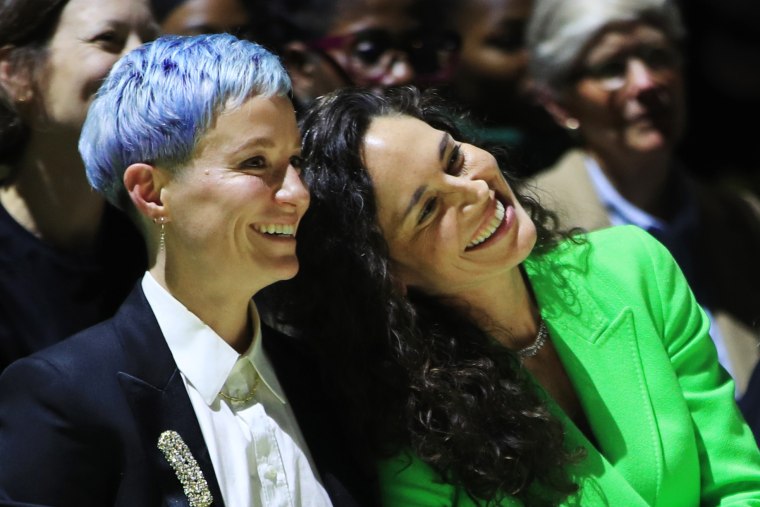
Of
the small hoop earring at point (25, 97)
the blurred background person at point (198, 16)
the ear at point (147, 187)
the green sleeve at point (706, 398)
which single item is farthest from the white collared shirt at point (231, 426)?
the blurred background person at point (198, 16)

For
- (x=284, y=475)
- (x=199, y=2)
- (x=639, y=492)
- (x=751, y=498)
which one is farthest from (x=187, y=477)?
(x=199, y=2)

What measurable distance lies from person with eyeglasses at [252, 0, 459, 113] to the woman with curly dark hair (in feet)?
2.65

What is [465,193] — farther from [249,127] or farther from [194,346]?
[194,346]

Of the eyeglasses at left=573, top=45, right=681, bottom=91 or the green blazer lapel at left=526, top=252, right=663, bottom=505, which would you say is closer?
the green blazer lapel at left=526, top=252, right=663, bottom=505

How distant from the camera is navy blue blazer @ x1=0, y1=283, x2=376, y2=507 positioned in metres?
2.12

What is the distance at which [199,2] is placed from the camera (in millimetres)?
3434

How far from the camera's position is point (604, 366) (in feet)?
8.93

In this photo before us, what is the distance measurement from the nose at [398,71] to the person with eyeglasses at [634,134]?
0.57 metres

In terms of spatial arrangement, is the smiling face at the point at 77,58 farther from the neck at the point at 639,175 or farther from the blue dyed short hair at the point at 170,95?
the neck at the point at 639,175

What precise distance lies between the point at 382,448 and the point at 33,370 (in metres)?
0.72

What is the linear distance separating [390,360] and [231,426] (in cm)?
40

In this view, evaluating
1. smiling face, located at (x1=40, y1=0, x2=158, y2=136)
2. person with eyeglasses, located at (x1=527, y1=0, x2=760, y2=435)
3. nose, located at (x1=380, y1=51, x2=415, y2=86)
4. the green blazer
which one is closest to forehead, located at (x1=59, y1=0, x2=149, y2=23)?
smiling face, located at (x1=40, y1=0, x2=158, y2=136)

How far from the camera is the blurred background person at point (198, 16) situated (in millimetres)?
3400

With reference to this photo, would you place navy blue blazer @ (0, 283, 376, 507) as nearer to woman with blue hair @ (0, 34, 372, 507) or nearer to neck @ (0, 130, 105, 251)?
woman with blue hair @ (0, 34, 372, 507)
